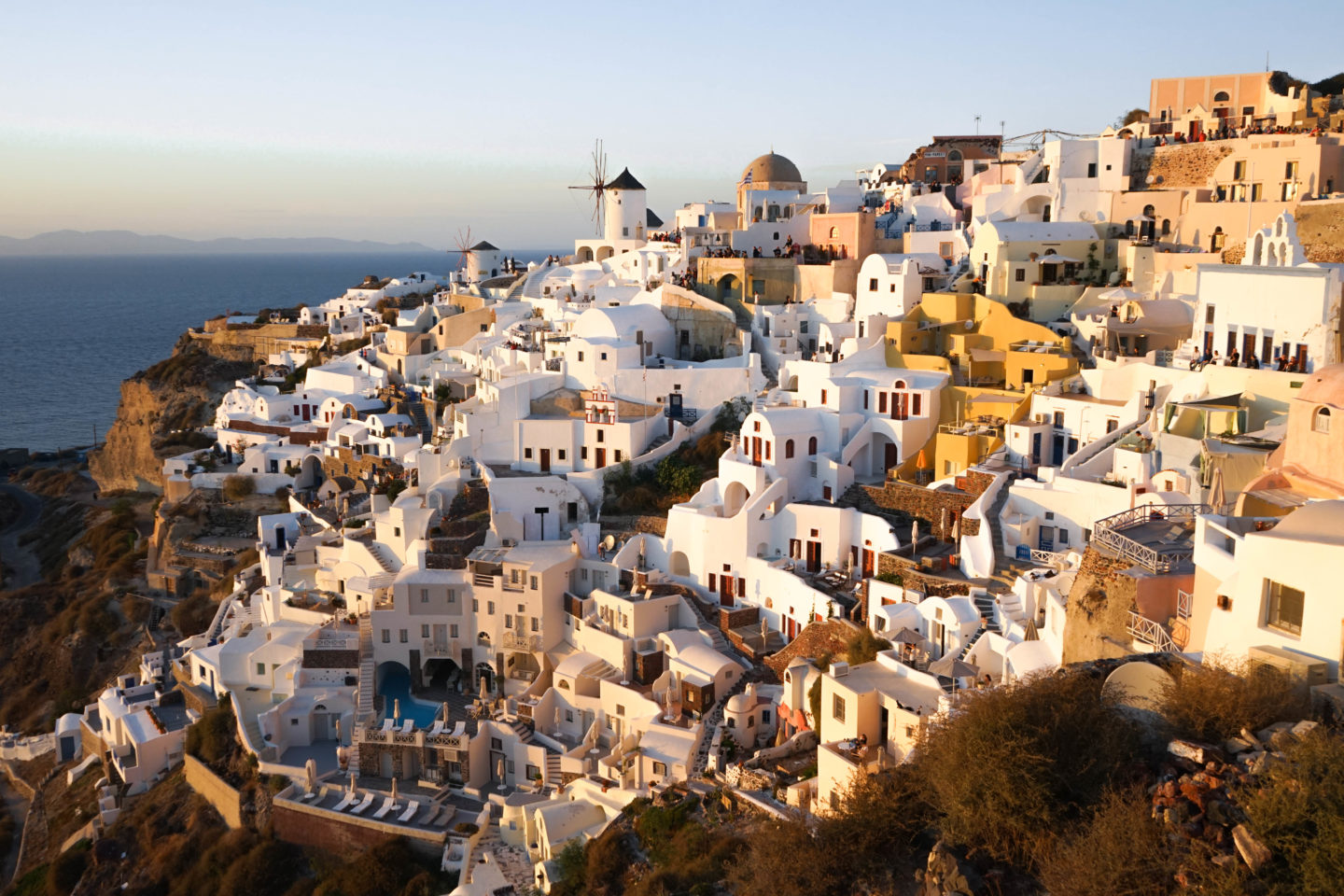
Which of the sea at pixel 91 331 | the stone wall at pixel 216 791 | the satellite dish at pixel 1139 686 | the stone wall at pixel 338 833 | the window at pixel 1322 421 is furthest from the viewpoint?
the sea at pixel 91 331

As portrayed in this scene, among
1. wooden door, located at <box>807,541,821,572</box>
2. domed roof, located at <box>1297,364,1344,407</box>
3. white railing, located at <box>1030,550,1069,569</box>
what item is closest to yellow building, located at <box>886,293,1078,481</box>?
wooden door, located at <box>807,541,821,572</box>

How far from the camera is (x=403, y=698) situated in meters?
23.4

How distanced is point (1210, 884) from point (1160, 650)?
382cm

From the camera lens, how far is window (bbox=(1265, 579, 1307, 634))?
997 centimetres

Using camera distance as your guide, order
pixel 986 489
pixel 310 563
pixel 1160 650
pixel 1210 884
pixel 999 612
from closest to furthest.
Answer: pixel 1210 884 → pixel 1160 650 → pixel 999 612 → pixel 986 489 → pixel 310 563

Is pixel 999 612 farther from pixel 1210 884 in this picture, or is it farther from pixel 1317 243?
pixel 1317 243

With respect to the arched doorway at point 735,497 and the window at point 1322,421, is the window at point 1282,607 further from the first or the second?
the arched doorway at point 735,497

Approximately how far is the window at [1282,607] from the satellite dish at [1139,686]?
42.8 inches

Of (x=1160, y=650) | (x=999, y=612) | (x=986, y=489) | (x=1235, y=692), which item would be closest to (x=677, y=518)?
(x=986, y=489)

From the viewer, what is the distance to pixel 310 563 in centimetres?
2689

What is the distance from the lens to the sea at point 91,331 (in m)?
65.9

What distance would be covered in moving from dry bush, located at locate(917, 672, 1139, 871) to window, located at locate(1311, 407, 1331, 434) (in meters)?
5.01

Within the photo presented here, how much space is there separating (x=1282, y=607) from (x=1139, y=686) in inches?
57.1

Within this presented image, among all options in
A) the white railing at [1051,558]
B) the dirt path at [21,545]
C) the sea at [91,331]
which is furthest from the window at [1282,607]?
the sea at [91,331]
